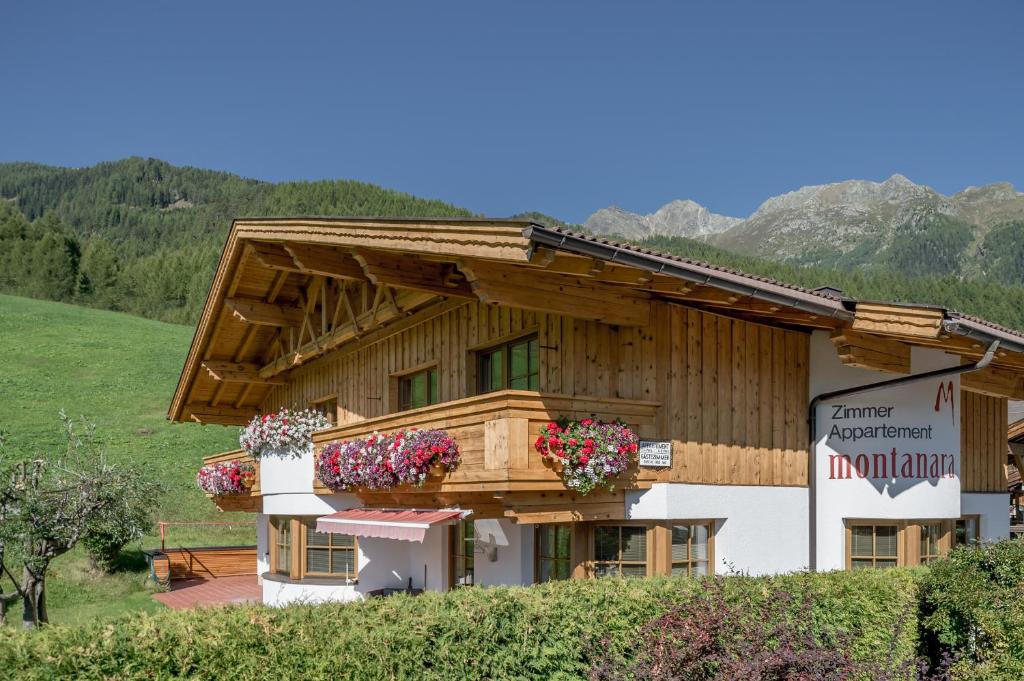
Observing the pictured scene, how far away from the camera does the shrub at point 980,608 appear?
7887 mm

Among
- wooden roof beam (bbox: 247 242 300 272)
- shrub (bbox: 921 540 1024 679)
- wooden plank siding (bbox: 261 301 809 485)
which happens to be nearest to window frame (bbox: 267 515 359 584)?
wooden plank siding (bbox: 261 301 809 485)

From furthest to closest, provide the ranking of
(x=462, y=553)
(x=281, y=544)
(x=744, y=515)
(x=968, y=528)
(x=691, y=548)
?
1. (x=281, y=544)
2. (x=968, y=528)
3. (x=462, y=553)
4. (x=744, y=515)
5. (x=691, y=548)

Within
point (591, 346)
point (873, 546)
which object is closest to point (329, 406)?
point (591, 346)

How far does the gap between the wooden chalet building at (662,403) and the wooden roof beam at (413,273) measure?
3 centimetres

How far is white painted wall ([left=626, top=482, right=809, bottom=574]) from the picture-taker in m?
10.9

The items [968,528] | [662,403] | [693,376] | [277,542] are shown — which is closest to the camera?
[662,403]

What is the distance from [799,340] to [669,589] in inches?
214

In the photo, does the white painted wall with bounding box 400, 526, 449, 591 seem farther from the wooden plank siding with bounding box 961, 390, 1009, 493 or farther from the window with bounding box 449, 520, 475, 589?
the wooden plank siding with bounding box 961, 390, 1009, 493

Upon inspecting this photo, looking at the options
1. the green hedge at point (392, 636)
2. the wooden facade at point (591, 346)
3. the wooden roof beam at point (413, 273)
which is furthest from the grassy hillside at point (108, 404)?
the green hedge at point (392, 636)

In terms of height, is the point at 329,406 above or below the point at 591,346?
below

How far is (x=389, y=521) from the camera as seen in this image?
40.1 ft

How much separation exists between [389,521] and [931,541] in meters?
7.30

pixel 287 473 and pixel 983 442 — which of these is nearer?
pixel 983 442

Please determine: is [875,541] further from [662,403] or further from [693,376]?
[662,403]
